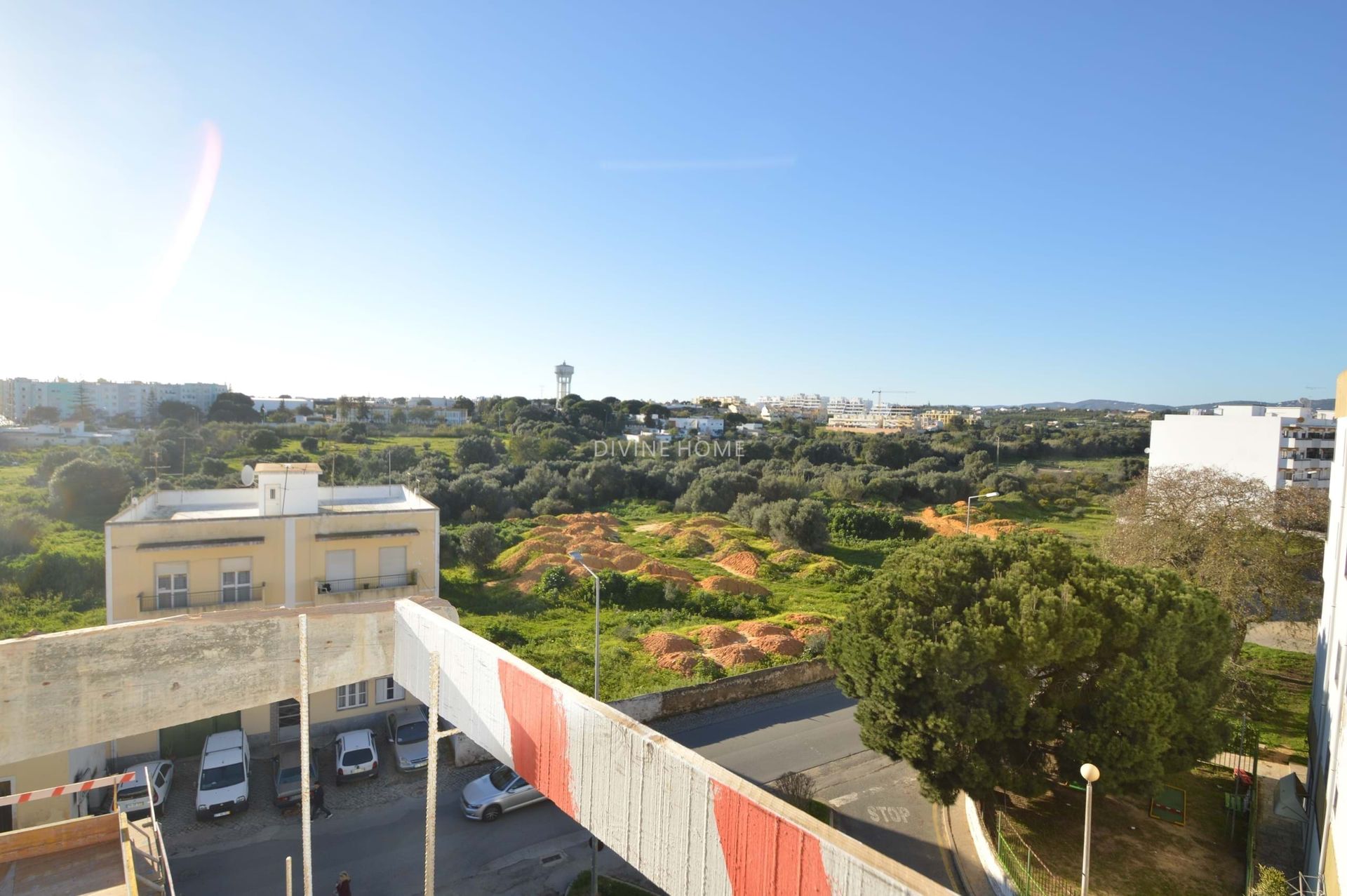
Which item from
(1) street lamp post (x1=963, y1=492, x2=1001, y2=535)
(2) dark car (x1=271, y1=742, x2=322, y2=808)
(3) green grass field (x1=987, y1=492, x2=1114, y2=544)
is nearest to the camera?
(2) dark car (x1=271, y1=742, x2=322, y2=808)

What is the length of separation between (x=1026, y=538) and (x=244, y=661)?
11530 millimetres

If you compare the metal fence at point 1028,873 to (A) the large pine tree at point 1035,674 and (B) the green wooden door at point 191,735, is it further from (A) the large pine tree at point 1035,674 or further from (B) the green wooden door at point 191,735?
(B) the green wooden door at point 191,735

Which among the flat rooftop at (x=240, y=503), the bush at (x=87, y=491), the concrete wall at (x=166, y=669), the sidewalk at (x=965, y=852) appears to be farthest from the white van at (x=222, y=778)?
the bush at (x=87, y=491)

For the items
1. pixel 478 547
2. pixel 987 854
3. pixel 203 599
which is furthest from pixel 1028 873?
pixel 478 547

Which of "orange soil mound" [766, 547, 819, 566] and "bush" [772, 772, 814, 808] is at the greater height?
"orange soil mound" [766, 547, 819, 566]

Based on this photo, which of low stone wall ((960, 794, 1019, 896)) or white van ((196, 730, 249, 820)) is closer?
low stone wall ((960, 794, 1019, 896))

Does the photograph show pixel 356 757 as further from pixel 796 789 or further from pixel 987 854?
pixel 987 854

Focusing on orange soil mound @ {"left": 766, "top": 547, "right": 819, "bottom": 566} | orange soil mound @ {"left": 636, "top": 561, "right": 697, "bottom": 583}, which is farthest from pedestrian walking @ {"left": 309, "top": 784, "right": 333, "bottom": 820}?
orange soil mound @ {"left": 766, "top": 547, "right": 819, "bottom": 566}

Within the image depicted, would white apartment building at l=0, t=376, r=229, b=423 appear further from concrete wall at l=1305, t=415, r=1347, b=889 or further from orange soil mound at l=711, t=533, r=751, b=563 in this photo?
concrete wall at l=1305, t=415, r=1347, b=889

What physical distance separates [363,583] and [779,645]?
10.9m

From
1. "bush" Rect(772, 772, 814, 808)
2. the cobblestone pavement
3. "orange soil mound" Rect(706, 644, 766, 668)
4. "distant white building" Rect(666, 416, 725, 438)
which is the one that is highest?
"distant white building" Rect(666, 416, 725, 438)

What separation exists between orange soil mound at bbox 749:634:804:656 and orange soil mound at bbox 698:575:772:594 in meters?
5.30

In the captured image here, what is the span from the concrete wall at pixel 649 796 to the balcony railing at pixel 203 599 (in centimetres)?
1144

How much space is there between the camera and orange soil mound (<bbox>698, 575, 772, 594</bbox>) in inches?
1037
